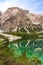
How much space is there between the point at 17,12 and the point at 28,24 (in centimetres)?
1428

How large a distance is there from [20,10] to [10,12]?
6.93 m

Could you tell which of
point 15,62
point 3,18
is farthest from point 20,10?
point 15,62

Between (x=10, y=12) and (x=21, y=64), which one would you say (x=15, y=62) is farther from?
(x=10, y=12)

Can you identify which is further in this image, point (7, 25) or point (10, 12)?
point (10, 12)

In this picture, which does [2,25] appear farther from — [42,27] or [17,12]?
[42,27]

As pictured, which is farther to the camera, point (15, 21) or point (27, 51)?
point (15, 21)

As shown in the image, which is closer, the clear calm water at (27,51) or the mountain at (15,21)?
the clear calm water at (27,51)

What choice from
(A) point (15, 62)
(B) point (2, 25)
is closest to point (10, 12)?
(B) point (2, 25)

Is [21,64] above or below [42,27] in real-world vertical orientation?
above

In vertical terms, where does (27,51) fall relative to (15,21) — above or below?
above

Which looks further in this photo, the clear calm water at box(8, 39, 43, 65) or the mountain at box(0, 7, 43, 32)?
the mountain at box(0, 7, 43, 32)

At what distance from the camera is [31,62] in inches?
971

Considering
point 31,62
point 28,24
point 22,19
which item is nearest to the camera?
point 31,62

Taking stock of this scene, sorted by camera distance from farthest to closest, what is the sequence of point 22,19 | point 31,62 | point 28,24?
point 22,19 → point 28,24 → point 31,62
